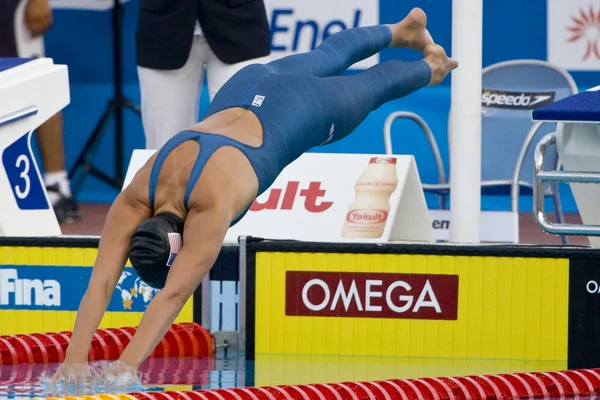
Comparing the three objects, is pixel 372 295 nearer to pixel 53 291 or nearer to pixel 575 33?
pixel 53 291

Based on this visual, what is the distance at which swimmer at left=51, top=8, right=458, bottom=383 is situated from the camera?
4676 millimetres

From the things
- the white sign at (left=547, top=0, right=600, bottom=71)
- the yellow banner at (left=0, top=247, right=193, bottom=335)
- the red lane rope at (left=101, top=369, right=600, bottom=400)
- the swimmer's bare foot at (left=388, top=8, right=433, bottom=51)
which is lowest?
the red lane rope at (left=101, top=369, right=600, bottom=400)

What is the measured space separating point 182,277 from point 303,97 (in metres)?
1.12

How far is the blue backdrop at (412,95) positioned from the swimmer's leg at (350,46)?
2.46 meters

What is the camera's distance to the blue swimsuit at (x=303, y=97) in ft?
16.6

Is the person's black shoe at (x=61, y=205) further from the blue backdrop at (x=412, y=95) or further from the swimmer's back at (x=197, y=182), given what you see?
the swimmer's back at (x=197, y=182)

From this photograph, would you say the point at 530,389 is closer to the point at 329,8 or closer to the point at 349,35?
the point at 349,35

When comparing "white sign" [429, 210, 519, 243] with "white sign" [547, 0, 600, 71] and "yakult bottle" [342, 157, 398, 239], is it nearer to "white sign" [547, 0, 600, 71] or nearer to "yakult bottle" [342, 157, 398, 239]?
"yakult bottle" [342, 157, 398, 239]

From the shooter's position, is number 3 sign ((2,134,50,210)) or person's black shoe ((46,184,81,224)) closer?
number 3 sign ((2,134,50,210))

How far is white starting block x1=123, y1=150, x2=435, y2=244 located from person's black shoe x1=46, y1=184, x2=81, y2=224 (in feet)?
6.91

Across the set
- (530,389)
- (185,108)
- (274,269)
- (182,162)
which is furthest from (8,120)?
(530,389)

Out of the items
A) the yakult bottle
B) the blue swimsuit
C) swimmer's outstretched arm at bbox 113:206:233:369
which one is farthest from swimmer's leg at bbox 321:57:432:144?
swimmer's outstretched arm at bbox 113:206:233:369

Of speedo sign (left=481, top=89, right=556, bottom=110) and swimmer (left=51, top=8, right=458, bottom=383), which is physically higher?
speedo sign (left=481, top=89, right=556, bottom=110)

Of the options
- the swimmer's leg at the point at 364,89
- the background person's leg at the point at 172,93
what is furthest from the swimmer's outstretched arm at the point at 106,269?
the background person's leg at the point at 172,93
